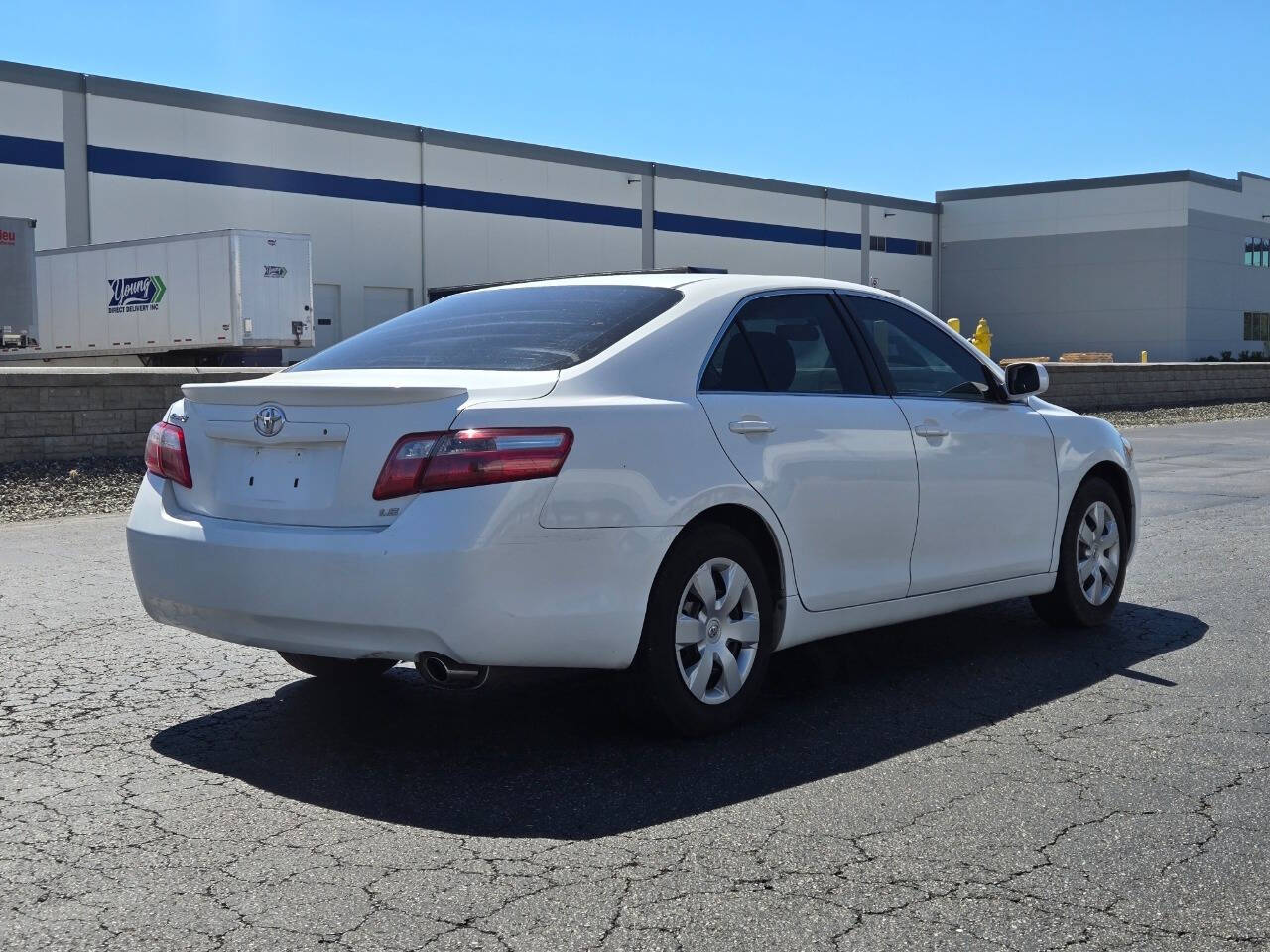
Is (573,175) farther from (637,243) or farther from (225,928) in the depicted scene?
(225,928)

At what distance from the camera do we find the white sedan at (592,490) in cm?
426

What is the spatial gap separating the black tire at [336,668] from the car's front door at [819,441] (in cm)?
163

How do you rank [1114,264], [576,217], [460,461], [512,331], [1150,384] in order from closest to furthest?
[460,461] < [512,331] < [1150,384] < [576,217] < [1114,264]

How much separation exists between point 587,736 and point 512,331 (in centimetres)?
141

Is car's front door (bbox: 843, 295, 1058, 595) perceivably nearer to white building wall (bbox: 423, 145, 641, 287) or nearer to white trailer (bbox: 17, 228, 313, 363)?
white trailer (bbox: 17, 228, 313, 363)

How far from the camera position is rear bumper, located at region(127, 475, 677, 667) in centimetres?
419

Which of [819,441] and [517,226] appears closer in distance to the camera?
[819,441]

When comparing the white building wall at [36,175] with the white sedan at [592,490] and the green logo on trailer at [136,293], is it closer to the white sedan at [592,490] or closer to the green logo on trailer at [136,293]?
the green logo on trailer at [136,293]

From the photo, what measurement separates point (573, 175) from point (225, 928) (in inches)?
1721

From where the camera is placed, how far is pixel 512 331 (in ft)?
16.6

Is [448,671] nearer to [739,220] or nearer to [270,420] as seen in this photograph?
[270,420]

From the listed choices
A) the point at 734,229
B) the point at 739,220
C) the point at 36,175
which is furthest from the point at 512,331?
the point at 739,220

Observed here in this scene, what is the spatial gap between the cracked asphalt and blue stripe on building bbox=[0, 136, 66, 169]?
2908 cm

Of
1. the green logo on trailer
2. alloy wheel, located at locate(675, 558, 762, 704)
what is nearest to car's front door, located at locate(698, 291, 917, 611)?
alloy wheel, located at locate(675, 558, 762, 704)
